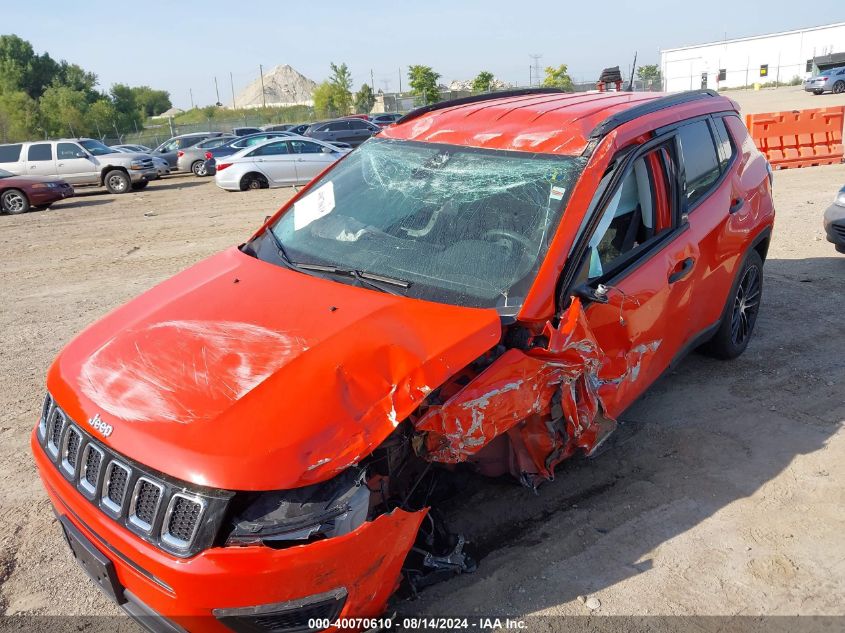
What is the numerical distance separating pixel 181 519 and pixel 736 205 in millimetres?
3880

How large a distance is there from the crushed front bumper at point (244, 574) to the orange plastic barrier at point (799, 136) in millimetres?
13798

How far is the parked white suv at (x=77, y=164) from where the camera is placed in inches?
723

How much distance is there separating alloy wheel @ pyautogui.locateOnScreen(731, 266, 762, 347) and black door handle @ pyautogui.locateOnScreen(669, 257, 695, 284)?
3.42ft

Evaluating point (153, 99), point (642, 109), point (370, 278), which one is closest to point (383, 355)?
point (370, 278)

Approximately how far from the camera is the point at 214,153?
23062mm

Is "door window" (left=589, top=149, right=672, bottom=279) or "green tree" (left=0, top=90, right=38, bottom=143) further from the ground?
"green tree" (left=0, top=90, right=38, bottom=143)

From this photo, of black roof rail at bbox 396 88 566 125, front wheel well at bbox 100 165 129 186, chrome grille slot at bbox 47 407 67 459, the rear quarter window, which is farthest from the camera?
front wheel well at bbox 100 165 129 186

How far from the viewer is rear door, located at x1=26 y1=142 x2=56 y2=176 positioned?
60.3 feet

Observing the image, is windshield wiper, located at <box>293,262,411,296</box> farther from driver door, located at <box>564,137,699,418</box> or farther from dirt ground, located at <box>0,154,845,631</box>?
dirt ground, located at <box>0,154,845,631</box>

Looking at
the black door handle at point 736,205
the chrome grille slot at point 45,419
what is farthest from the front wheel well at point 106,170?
the black door handle at point 736,205

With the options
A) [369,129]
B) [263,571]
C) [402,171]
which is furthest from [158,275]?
[369,129]

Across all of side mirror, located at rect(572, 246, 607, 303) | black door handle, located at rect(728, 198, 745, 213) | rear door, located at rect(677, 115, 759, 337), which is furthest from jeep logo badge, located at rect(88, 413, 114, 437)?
black door handle, located at rect(728, 198, 745, 213)

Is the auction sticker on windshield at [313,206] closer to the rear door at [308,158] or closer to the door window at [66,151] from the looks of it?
the rear door at [308,158]

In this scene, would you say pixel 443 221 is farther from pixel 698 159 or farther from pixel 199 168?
pixel 199 168
